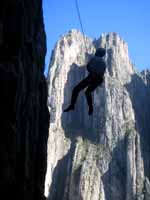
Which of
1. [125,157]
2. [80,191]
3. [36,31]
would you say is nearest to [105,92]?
[125,157]

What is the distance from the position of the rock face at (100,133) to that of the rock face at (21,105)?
68557mm

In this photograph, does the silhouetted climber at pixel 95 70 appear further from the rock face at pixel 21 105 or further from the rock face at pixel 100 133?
the rock face at pixel 100 133

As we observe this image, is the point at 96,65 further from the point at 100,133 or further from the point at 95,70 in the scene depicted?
the point at 100,133

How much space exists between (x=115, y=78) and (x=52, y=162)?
3044 centimetres

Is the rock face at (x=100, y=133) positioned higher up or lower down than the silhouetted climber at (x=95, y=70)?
higher up

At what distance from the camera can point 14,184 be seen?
13156mm

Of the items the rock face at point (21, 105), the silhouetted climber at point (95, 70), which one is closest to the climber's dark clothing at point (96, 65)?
the silhouetted climber at point (95, 70)

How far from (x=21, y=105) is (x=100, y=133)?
85.3 metres

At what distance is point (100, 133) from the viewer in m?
99.1

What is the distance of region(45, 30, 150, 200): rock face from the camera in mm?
87750

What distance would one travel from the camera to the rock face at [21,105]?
12.2 m

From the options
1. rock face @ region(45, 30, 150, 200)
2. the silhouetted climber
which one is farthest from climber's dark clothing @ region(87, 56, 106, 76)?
rock face @ region(45, 30, 150, 200)

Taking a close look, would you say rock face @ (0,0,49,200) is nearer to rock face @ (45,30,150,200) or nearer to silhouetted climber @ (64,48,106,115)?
silhouetted climber @ (64,48,106,115)

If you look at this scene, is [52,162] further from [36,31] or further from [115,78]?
[36,31]
